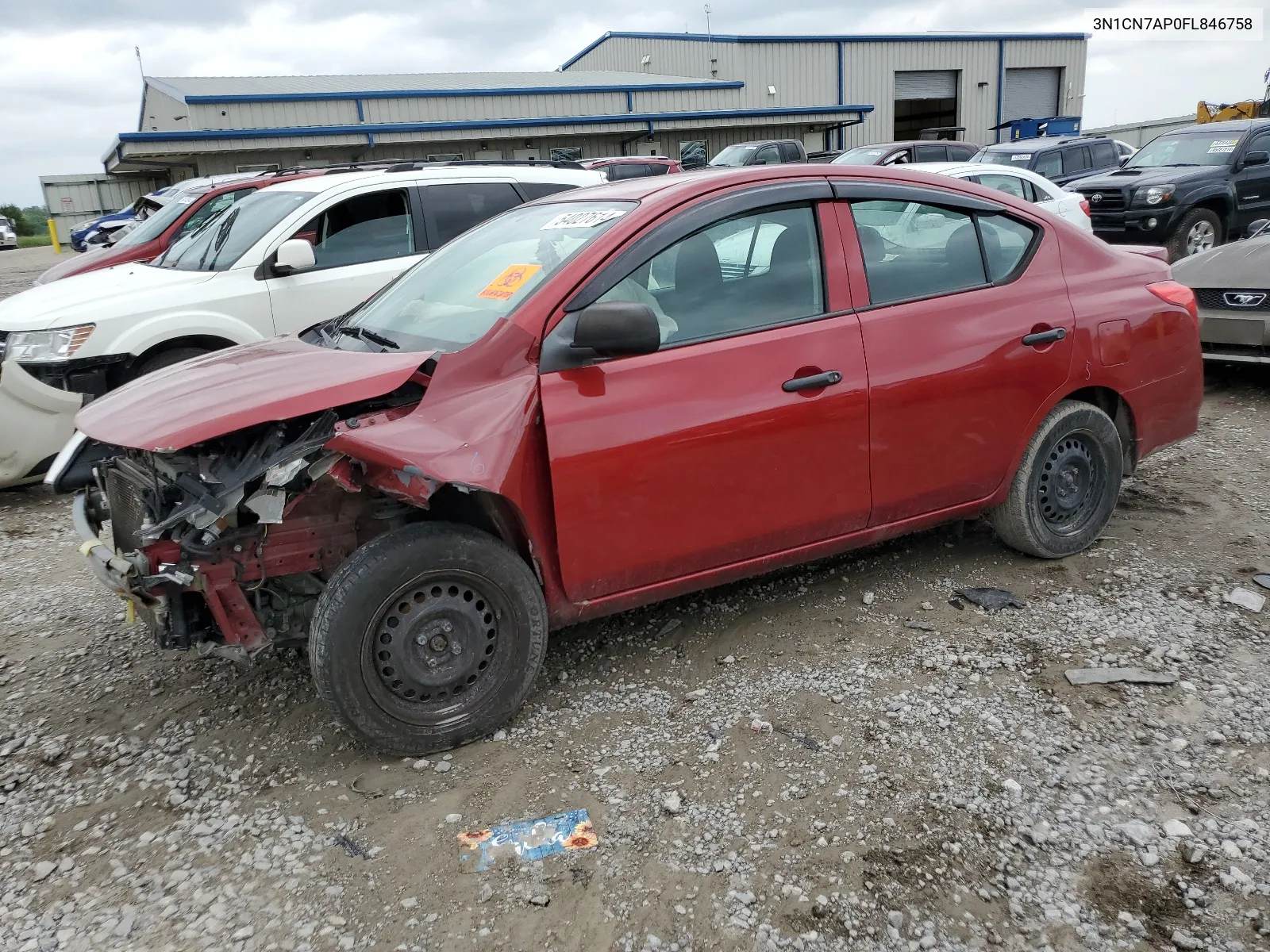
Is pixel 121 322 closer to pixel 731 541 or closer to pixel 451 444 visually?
pixel 451 444

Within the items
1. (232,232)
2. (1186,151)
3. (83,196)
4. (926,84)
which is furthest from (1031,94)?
(232,232)

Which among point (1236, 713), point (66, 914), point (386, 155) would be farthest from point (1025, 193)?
point (386, 155)

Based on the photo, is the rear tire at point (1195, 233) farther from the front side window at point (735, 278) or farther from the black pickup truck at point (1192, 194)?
the front side window at point (735, 278)

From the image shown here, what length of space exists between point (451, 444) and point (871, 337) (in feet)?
5.55

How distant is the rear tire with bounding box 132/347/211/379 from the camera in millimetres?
6355

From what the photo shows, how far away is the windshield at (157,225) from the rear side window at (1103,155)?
14055 mm

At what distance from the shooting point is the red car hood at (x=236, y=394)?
296cm

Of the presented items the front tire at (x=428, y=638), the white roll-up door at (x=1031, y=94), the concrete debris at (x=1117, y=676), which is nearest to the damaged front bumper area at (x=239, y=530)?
the front tire at (x=428, y=638)

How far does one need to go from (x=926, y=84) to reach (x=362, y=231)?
1402 inches

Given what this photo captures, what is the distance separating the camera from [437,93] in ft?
94.5

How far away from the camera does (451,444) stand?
3094mm

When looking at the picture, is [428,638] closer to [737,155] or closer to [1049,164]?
[1049,164]

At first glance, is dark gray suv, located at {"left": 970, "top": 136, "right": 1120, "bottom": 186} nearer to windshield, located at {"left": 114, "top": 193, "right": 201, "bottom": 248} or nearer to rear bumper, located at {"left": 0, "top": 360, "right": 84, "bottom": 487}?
windshield, located at {"left": 114, "top": 193, "right": 201, "bottom": 248}

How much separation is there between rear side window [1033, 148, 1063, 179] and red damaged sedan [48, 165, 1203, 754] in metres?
12.6
